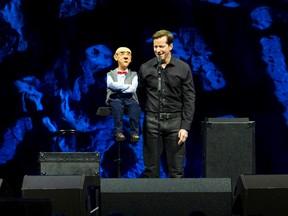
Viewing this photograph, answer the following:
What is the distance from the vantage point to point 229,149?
7.35 metres

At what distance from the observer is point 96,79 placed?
891cm

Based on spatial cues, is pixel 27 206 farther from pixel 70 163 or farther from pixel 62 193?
pixel 70 163

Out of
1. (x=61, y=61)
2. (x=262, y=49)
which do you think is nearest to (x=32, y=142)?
(x=61, y=61)

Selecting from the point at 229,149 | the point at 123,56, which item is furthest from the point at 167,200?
the point at 229,149

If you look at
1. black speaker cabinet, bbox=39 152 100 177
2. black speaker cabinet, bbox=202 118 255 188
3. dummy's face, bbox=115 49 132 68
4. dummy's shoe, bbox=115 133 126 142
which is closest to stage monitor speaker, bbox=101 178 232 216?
black speaker cabinet, bbox=39 152 100 177

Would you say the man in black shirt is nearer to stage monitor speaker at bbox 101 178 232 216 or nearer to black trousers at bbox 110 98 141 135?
black trousers at bbox 110 98 141 135

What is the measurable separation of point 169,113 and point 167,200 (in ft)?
5.05

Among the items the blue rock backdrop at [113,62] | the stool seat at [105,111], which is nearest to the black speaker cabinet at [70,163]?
the stool seat at [105,111]

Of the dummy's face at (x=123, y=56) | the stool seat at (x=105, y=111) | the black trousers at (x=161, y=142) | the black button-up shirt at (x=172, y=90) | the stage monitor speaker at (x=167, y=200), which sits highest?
the dummy's face at (x=123, y=56)

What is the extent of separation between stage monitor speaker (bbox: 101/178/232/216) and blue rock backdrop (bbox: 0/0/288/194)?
3.73 m

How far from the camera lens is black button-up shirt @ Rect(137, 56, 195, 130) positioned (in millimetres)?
6543

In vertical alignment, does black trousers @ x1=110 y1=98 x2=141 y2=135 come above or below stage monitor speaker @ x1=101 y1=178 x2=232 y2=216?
above

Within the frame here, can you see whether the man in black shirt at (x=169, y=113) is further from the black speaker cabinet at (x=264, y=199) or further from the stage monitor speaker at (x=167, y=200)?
the black speaker cabinet at (x=264, y=199)

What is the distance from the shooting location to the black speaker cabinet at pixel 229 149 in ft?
24.0
